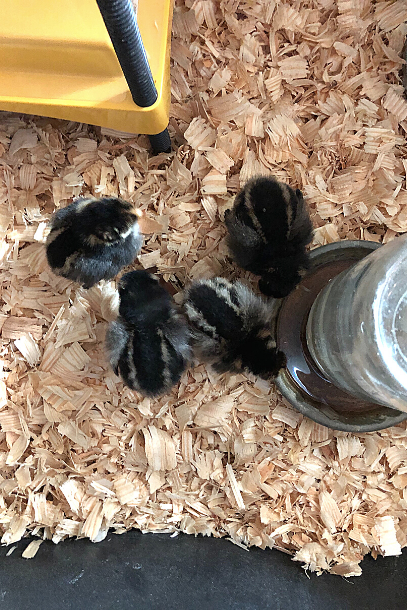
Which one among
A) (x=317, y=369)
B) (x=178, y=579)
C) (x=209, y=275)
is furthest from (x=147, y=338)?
(x=178, y=579)

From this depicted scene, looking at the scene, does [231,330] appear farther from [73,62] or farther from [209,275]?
[73,62]

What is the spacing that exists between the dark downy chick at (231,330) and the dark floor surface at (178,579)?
56cm

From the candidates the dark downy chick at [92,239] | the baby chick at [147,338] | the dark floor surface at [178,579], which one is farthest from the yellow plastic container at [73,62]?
the dark floor surface at [178,579]

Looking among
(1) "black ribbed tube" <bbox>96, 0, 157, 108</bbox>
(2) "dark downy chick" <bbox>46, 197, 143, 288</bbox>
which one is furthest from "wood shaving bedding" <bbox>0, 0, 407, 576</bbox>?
(1) "black ribbed tube" <bbox>96, 0, 157, 108</bbox>

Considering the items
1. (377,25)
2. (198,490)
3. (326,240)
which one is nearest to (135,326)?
(198,490)

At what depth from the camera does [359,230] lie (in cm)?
166

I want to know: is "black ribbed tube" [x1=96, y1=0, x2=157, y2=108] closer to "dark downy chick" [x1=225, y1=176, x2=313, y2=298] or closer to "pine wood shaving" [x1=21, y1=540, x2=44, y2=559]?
"dark downy chick" [x1=225, y1=176, x2=313, y2=298]

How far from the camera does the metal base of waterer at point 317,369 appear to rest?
155cm

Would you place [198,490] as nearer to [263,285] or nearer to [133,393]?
[133,393]

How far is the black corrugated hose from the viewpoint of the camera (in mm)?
1001

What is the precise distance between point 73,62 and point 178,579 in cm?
139

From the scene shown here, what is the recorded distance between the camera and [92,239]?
139 cm

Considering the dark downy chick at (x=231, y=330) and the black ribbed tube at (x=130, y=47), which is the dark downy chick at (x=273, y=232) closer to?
the dark downy chick at (x=231, y=330)

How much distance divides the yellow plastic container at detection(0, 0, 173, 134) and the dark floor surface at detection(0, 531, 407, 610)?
120 centimetres
